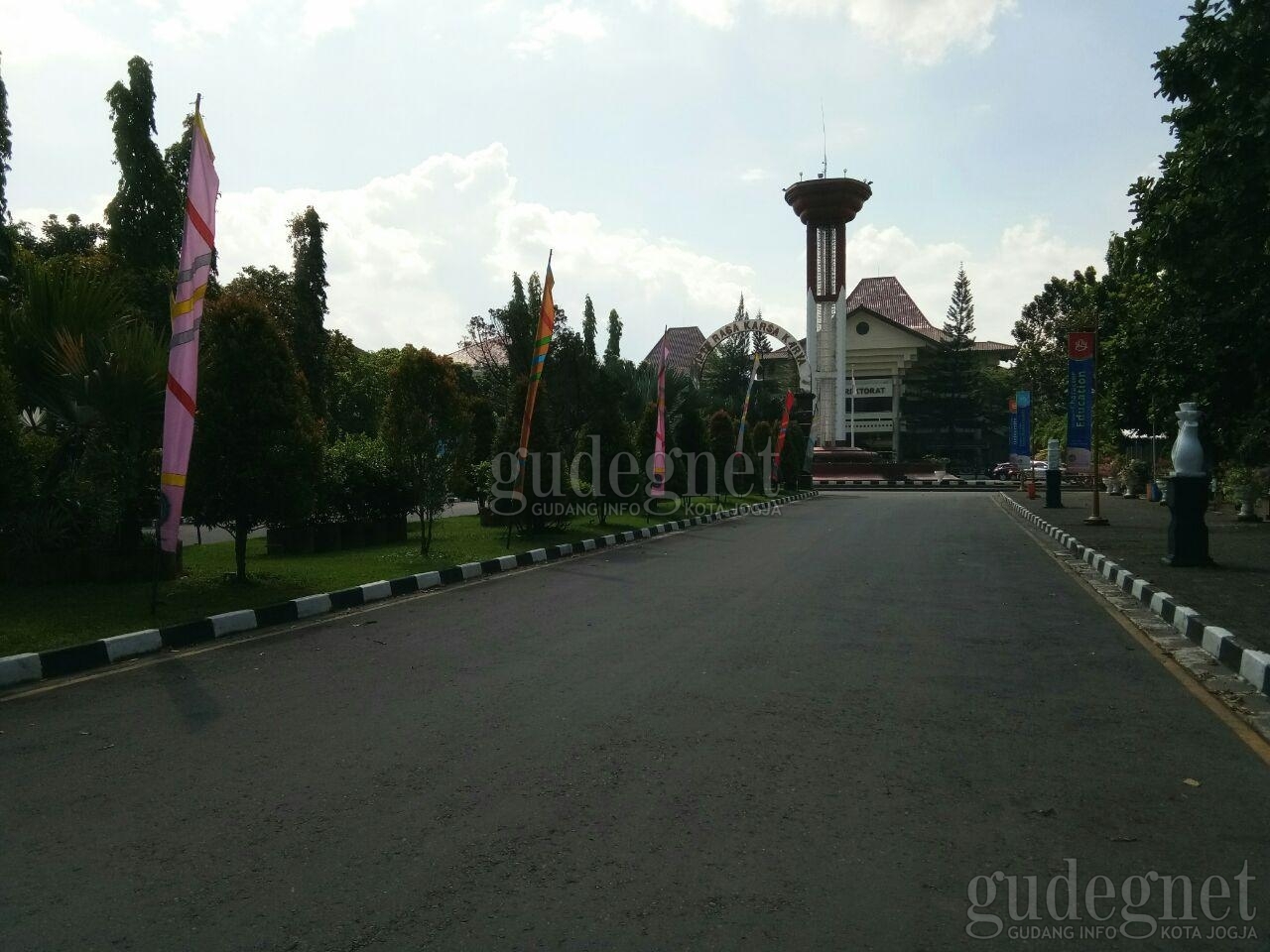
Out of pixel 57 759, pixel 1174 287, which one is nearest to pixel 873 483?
pixel 1174 287

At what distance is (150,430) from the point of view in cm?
1137

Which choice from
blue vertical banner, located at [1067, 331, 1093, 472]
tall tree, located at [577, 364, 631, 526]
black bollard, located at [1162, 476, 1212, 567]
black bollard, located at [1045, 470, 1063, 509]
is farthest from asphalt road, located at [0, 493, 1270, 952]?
black bollard, located at [1045, 470, 1063, 509]

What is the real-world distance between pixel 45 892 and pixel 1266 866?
13.5ft

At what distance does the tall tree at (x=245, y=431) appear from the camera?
10375mm

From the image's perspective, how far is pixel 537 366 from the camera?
1550 centimetres

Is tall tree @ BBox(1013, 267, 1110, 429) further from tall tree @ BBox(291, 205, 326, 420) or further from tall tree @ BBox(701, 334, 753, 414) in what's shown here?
tall tree @ BBox(291, 205, 326, 420)

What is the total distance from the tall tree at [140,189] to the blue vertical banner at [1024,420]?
2858 centimetres

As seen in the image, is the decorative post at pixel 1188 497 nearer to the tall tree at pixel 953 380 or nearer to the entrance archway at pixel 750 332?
the entrance archway at pixel 750 332

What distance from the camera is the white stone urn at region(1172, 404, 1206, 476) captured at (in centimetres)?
1188

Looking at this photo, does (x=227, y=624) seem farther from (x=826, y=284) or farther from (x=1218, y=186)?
(x=826, y=284)

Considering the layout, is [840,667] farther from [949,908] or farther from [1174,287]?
[1174,287]

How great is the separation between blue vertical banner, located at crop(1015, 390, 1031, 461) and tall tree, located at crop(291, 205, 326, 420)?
2476cm

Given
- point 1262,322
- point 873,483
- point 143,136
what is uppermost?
point 143,136

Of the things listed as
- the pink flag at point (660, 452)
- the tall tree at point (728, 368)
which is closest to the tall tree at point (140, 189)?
the pink flag at point (660, 452)
